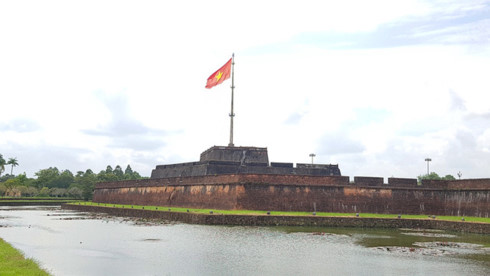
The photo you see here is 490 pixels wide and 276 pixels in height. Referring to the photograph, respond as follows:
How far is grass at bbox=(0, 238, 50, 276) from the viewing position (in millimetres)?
10233

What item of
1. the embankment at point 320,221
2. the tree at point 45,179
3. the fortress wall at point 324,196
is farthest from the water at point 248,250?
the tree at point 45,179

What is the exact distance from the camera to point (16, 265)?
11.1 m

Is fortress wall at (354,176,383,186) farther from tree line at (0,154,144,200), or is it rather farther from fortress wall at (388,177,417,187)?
tree line at (0,154,144,200)

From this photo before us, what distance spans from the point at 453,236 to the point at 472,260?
6809 mm

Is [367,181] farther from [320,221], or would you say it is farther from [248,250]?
[248,250]

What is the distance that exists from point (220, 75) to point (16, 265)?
86.9ft

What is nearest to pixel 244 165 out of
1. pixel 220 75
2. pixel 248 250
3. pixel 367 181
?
pixel 220 75

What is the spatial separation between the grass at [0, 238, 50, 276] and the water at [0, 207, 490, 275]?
21.4 inches

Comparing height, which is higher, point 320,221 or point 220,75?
point 220,75

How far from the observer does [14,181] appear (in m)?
63.4

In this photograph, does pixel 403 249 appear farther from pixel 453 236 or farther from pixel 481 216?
pixel 481 216

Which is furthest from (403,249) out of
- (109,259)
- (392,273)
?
(109,259)

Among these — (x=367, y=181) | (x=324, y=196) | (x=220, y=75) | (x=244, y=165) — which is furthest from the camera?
(x=220, y=75)

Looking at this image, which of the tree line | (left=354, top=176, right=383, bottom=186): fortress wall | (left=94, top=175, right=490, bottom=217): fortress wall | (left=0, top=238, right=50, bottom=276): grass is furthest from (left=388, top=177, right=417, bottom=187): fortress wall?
the tree line
